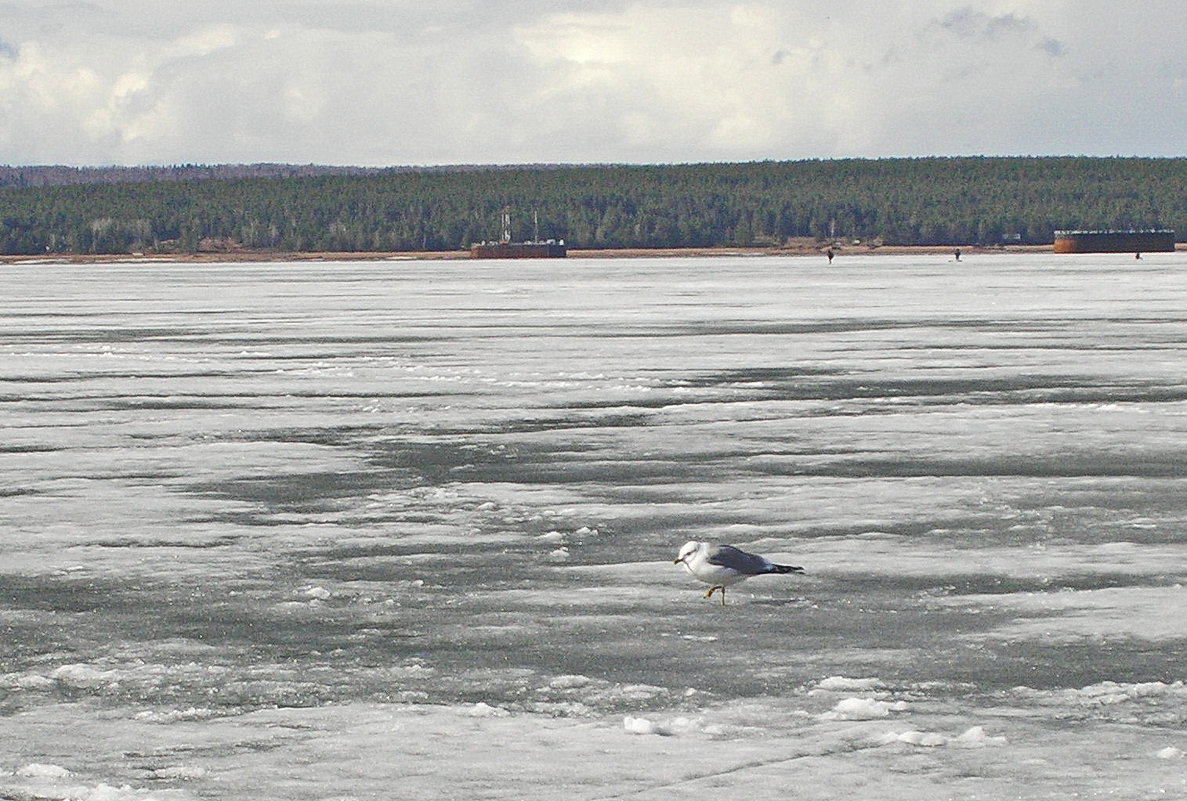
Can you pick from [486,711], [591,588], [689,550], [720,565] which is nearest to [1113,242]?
[591,588]

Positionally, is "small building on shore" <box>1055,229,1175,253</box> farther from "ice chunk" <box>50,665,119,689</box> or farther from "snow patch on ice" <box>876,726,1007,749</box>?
"snow patch on ice" <box>876,726,1007,749</box>

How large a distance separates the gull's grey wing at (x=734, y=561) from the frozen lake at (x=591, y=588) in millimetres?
254

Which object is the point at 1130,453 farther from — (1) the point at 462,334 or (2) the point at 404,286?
(2) the point at 404,286

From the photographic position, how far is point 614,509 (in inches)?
544

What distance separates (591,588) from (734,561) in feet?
3.59

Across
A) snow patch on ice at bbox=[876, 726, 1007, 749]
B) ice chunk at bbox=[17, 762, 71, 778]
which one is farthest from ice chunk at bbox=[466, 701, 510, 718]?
ice chunk at bbox=[17, 762, 71, 778]

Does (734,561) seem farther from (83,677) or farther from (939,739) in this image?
(83,677)

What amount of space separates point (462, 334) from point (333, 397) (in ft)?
50.1

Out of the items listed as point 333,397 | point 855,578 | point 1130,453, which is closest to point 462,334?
point 333,397

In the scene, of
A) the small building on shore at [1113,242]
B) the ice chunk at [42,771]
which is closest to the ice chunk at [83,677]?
the ice chunk at [42,771]

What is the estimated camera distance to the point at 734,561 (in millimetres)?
10000

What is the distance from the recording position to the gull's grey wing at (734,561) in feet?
32.8

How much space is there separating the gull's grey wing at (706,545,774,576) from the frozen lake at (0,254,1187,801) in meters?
0.25

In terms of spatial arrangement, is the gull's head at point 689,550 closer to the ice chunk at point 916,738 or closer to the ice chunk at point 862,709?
the ice chunk at point 862,709
